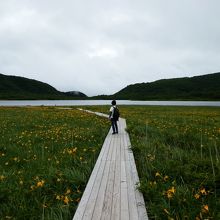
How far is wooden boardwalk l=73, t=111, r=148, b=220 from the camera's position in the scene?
17.7ft

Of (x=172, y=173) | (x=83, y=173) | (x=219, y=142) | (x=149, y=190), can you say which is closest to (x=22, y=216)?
(x=83, y=173)

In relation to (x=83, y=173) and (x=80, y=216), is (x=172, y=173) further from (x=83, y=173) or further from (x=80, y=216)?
(x=80, y=216)

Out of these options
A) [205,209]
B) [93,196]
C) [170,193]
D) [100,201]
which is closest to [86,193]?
[93,196]

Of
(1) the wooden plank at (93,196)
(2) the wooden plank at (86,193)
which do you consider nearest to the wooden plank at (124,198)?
(1) the wooden plank at (93,196)

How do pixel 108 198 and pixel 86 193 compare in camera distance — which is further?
pixel 86 193

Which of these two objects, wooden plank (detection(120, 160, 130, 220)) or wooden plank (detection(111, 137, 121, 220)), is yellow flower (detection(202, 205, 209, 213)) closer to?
wooden plank (detection(120, 160, 130, 220))

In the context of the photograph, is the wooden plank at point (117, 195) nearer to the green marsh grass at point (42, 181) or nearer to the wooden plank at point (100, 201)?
the wooden plank at point (100, 201)

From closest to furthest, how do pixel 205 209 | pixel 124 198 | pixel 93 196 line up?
1. pixel 205 209
2. pixel 124 198
3. pixel 93 196

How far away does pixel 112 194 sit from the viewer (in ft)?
21.2

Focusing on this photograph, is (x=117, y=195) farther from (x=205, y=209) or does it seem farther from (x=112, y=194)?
(x=205, y=209)

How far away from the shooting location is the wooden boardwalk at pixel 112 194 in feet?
17.7

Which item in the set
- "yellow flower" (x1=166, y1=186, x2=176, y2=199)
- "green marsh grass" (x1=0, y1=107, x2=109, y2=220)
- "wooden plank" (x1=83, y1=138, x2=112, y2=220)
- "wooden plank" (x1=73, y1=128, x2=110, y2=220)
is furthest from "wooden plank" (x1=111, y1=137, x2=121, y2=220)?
"yellow flower" (x1=166, y1=186, x2=176, y2=199)

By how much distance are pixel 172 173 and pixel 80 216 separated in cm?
377

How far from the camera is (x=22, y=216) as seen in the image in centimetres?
604
